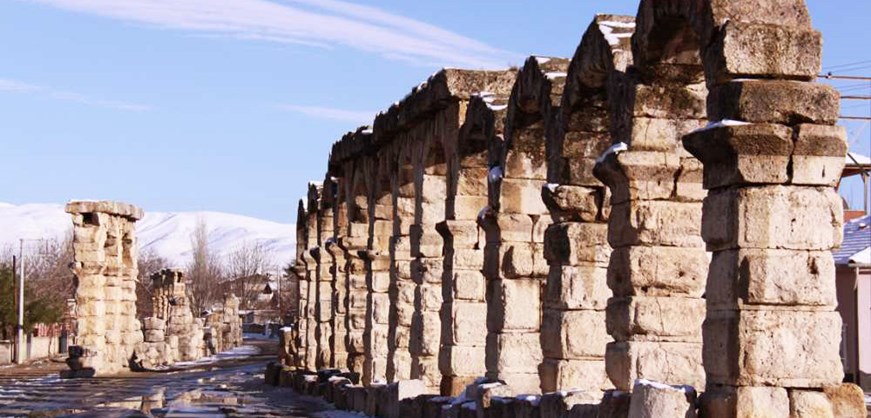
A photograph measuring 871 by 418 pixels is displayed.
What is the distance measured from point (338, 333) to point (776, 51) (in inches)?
762

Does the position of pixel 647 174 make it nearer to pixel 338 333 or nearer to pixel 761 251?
pixel 761 251

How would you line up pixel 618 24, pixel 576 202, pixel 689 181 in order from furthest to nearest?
pixel 576 202, pixel 618 24, pixel 689 181

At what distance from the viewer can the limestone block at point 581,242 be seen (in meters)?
12.7

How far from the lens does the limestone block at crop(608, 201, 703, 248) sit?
1099 centimetres

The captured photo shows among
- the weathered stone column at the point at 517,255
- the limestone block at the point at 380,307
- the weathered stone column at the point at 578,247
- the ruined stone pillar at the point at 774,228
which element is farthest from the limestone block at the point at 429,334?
the ruined stone pillar at the point at 774,228

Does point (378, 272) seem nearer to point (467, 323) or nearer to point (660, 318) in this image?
point (467, 323)

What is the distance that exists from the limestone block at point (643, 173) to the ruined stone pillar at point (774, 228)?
1.92m

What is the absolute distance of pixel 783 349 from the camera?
8766 mm

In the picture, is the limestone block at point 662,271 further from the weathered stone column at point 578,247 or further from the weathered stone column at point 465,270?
the weathered stone column at point 465,270

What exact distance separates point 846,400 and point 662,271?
2.43 metres

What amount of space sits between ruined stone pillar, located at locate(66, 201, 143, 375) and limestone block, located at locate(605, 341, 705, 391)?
2761 cm

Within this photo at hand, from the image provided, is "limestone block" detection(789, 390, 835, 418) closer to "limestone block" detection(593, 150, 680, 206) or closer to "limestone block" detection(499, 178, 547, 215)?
"limestone block" detection(593, 150, 680, 206)

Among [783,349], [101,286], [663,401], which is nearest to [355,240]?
[101,286]

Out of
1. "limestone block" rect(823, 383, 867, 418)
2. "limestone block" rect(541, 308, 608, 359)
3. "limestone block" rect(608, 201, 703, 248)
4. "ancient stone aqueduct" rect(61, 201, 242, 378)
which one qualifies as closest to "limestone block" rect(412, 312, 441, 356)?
"limestone block" rect(541, 308, 608, 359)
